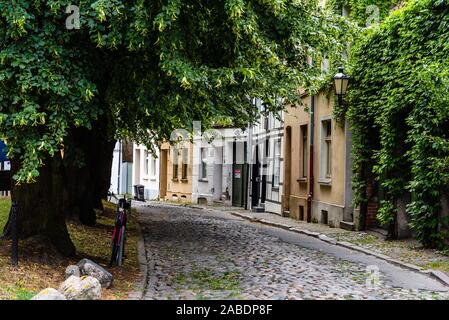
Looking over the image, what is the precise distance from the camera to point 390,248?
14891 mm

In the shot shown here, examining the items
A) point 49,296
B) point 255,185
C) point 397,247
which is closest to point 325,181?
point 397,247

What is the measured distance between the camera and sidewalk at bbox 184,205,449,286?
1193 centimetres

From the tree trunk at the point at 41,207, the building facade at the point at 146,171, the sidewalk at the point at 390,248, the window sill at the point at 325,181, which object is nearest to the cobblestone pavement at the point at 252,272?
the sidewalk at the point at 390,248

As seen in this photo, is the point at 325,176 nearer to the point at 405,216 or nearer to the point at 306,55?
the point at 405,216

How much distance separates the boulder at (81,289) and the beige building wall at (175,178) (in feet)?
102

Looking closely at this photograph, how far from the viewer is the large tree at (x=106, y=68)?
8.68m

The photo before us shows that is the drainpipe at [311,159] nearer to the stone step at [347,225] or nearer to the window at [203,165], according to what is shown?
the stone step at [347,225]

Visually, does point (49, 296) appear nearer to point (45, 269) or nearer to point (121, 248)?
point (45, 269)

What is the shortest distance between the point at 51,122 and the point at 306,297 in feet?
12.9

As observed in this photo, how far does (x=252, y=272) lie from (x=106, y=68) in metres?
3.98

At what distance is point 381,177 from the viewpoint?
16672mm

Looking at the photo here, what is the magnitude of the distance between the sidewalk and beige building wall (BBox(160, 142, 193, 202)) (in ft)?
62.8
